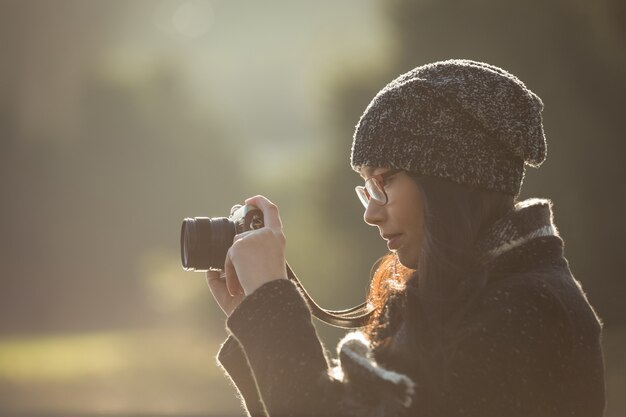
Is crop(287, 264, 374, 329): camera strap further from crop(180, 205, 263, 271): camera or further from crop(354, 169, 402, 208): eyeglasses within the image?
crop(354, 169, 402, 208): eyeglasses

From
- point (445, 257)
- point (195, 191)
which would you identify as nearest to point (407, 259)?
point (445, 257)

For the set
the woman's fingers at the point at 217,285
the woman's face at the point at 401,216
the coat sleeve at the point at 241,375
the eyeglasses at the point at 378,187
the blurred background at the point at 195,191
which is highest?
the blurred background at the point at 195,191

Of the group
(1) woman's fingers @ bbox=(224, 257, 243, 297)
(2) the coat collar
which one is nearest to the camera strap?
(1) woman's fingers @ bbox=(224, 257, 243, 297)

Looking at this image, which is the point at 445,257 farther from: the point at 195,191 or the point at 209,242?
the point at 195,191

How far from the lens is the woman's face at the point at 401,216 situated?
2.31m

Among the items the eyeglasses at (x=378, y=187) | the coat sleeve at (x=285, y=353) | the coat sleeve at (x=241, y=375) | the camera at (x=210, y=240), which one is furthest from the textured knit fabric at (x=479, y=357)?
the camera at (x=210, y=240)

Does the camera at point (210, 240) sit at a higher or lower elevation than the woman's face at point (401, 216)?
higher

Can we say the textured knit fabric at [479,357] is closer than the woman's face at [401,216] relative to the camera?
Yes

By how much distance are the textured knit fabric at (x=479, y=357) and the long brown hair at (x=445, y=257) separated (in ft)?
0.12

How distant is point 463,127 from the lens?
2.28m

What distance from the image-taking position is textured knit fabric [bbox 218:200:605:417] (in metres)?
2.03

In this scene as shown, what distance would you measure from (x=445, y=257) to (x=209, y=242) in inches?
32.4

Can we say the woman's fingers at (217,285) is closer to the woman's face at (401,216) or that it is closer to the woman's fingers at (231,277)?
the woman's fingers at (231,277)

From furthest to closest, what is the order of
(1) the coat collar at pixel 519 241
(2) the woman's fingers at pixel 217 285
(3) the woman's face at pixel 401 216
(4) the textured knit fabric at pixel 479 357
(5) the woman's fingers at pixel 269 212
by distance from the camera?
(2) the woman's fingers at pixel 217 285 < (5) the woman's fingers at pixel 269 212 < (3) the woman's face at pixel 401 216 < (1) the coat collar at pixel 519 241 < (4) the textured knit fabric at pixel 479 357
